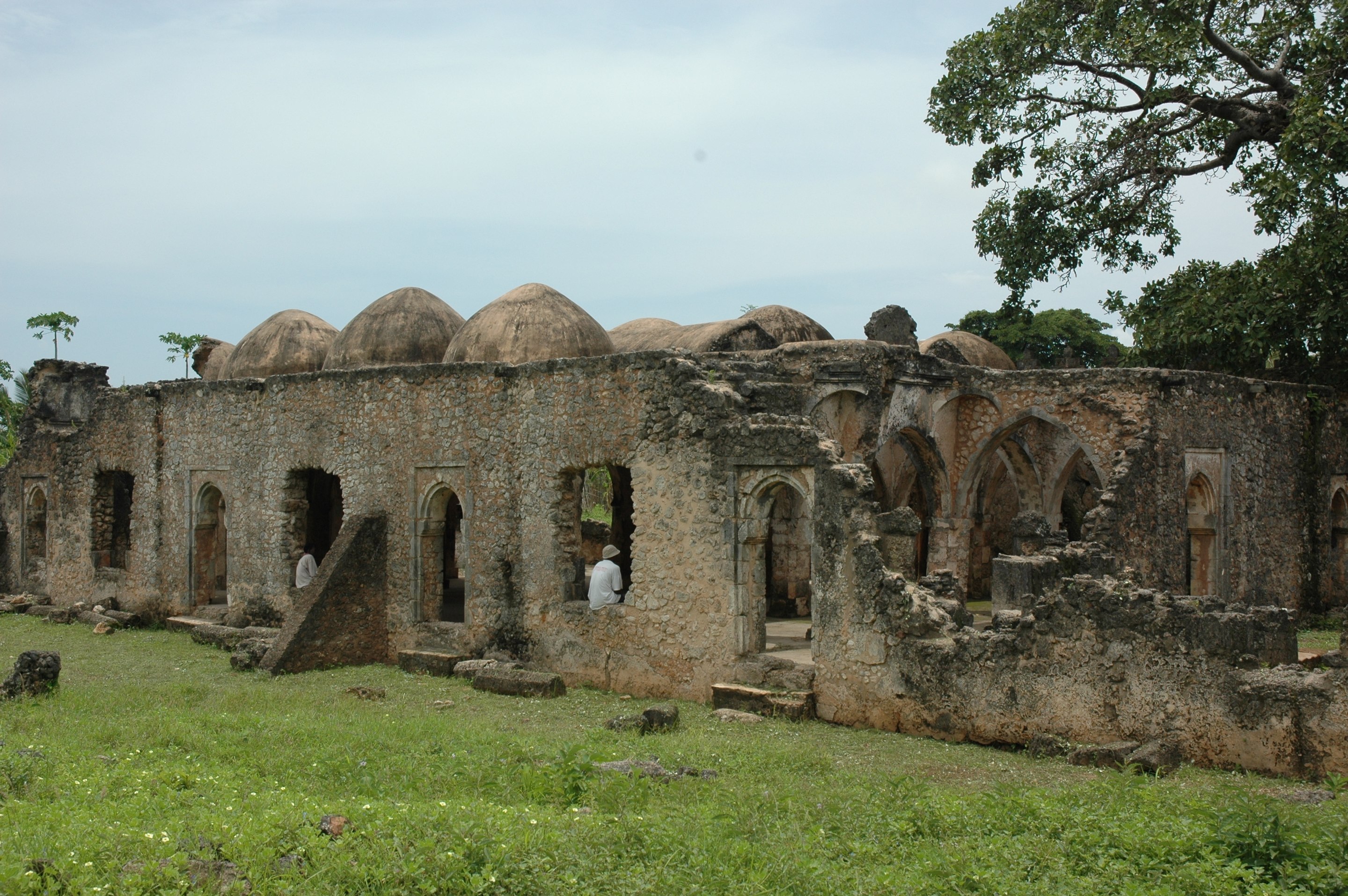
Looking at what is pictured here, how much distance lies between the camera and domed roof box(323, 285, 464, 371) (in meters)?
16.6

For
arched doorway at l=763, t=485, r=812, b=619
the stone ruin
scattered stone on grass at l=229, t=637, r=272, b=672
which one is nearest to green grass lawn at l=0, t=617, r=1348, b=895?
the stone ruin

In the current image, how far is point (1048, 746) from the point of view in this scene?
864 centimetres

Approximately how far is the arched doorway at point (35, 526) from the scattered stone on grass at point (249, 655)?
32.0 feet

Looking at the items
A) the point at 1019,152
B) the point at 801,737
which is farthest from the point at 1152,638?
the point at 1019,152

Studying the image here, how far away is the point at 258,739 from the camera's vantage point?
8930 millimetres

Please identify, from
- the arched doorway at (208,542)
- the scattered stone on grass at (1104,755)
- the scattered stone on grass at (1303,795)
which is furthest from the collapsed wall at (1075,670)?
the arched doorway at (208,542)

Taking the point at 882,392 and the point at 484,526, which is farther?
the point at 882,392

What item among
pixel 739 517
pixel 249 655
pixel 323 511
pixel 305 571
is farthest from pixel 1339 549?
pixel 323 511

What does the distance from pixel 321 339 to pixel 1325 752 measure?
15103 millimetres

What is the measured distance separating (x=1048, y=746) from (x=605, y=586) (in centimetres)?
522

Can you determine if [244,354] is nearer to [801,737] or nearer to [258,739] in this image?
[258,739]

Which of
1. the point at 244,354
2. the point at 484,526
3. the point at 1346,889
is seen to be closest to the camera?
the point at 1346,889

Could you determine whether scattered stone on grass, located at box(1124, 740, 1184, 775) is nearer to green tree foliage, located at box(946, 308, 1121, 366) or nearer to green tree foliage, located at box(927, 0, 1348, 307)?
green tree foliage, located at box(927, 0, 1348, 307)

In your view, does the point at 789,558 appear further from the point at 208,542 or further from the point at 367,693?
the point at 208,542
